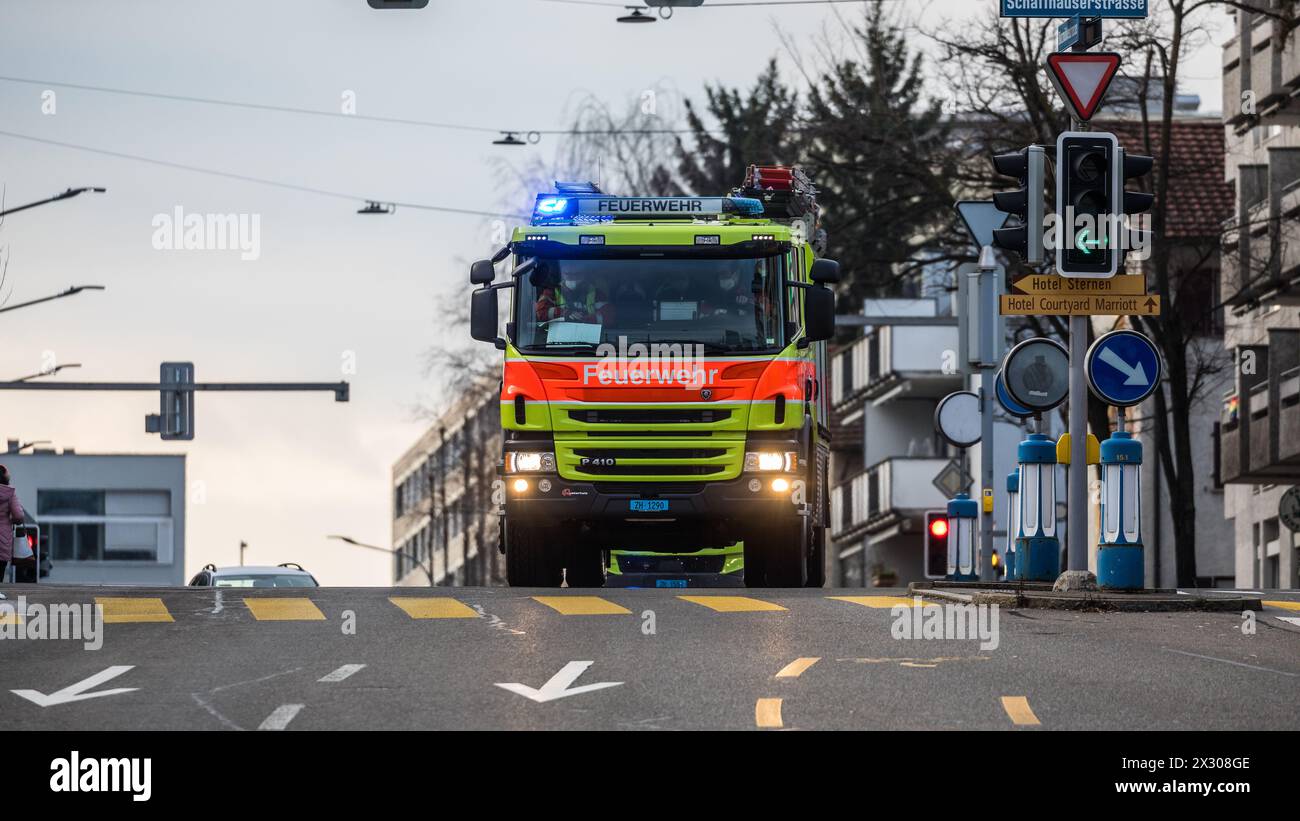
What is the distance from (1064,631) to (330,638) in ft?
15.8

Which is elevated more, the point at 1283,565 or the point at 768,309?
the point at 768,309

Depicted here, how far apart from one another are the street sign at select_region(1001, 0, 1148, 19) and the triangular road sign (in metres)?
0.32

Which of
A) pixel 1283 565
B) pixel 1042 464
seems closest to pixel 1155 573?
pixel 1283 565

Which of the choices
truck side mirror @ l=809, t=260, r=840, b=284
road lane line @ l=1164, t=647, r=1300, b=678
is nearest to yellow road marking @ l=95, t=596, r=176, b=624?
truck side mirror @ l=809, t=260, r=840, b=284

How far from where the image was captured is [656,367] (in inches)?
959

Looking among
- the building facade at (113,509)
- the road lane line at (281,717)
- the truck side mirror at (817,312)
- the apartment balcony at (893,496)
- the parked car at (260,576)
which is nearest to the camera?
the road lane line at (281,717)

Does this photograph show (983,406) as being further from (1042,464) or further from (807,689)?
(807,689)

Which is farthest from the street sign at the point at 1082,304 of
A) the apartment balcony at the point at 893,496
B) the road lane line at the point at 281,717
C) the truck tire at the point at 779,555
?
the apartment balcony at the point at 893,496

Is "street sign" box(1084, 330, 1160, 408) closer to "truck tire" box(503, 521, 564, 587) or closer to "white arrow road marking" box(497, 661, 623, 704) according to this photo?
"truck tire" box(503, 521, 564, 587)

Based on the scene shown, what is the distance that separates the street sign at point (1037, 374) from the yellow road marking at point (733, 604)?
12.8 ft

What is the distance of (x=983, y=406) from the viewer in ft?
106

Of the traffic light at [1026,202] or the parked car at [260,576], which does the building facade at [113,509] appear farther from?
the traffic light at [1026,202]

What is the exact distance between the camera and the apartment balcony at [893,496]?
6041 centimetres

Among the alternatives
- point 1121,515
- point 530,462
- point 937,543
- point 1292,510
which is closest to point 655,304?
point 530,462
